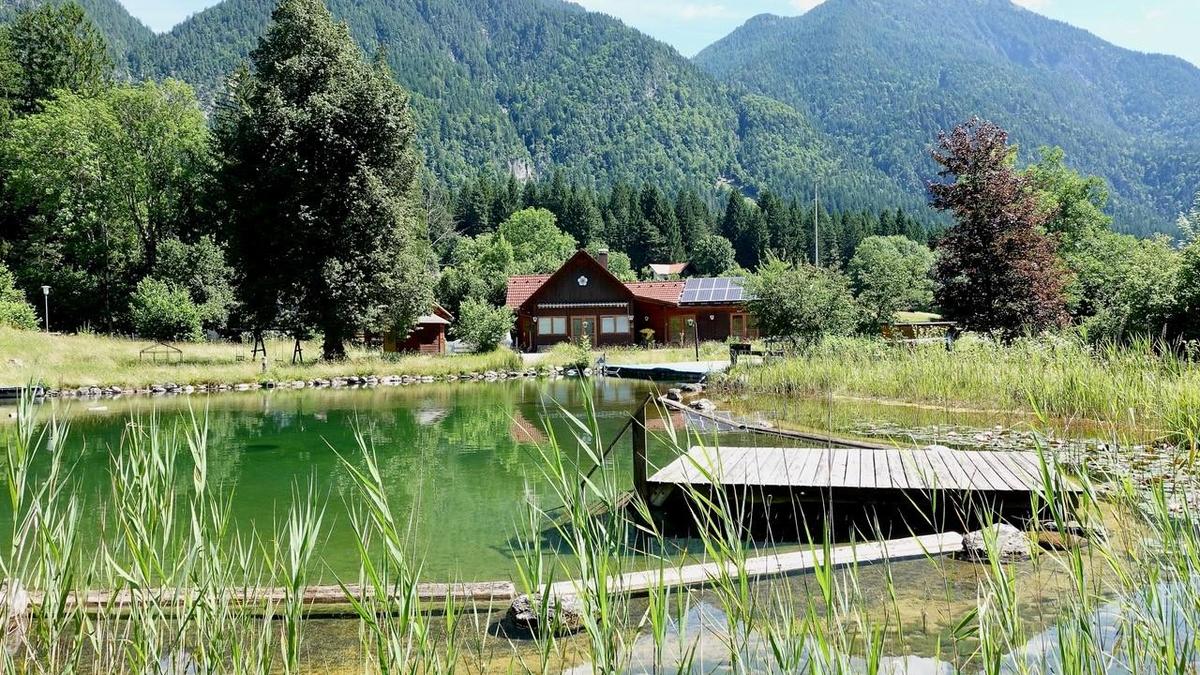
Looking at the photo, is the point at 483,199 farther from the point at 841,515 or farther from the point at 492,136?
the point at 492,136

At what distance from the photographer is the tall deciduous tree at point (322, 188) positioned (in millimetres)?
26375

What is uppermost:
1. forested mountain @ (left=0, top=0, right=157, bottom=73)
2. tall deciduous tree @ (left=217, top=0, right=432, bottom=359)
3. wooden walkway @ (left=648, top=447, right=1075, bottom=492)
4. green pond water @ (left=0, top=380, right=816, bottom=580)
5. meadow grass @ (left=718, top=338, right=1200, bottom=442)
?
forested mountain @ (left=0, top=0, right=157, bottom=73)

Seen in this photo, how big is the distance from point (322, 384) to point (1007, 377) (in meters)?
17.6

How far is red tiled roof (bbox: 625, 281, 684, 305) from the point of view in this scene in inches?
1564

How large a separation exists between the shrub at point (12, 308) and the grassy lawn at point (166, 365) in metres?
2.13

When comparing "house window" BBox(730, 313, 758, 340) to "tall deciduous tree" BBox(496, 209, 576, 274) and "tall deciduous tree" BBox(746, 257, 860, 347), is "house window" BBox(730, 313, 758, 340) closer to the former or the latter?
"tall deciduous tree" BBox(746, 257, 860, 347)

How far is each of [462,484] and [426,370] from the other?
16959mm

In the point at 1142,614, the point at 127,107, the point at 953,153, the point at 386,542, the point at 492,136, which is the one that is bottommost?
the point at 1142,614

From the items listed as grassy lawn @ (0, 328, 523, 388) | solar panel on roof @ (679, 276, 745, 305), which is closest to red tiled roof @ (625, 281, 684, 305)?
solar panel on roof @ (679, 276, 745, 305)

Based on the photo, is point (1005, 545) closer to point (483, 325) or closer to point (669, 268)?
point (483, 325)

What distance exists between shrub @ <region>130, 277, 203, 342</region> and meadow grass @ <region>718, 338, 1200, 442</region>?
24455 mm

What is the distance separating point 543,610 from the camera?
101 inches

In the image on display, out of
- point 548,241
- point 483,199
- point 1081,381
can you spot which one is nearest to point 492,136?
point 483,199

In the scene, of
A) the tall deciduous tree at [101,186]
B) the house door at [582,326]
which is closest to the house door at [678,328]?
the house door at [582,326]
